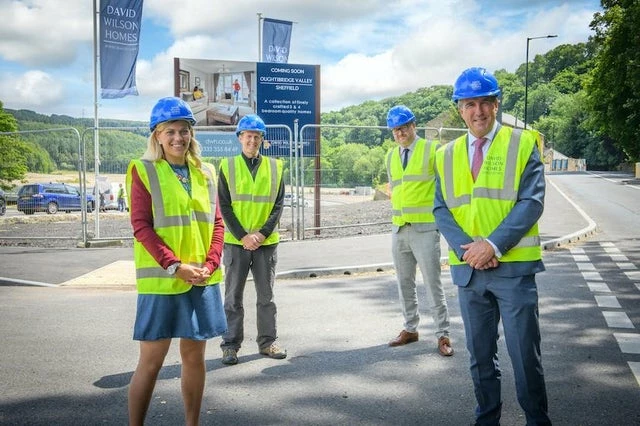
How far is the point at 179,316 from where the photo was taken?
3.38m

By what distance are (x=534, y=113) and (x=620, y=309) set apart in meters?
147

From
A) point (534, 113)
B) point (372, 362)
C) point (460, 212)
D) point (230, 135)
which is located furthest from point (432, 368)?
point (534, 113)

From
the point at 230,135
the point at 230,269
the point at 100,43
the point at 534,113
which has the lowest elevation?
the point at 230,269

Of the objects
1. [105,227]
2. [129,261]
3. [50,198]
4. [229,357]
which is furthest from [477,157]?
[105,227]

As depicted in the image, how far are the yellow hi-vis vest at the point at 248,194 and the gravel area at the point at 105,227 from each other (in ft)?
26.9

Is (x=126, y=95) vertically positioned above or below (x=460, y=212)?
above

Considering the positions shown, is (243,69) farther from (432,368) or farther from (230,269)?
(432,368)

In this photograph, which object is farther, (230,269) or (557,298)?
(557,298)

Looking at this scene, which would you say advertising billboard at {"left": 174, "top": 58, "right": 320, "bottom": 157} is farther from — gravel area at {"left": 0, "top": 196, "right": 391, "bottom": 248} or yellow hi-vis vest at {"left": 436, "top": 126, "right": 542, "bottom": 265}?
yellow hi-vis vest at {"left": 436, "top": 126, "right": 542, "bottom": 265}

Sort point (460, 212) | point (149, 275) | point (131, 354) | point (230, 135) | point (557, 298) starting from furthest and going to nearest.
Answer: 1. point (230, 135)
2. point (557, 298)
3. point (131, 354)
4. point (460, 212)
5. point (149, 275)

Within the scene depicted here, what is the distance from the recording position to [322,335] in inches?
246

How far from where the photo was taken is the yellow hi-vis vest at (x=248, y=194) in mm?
5605

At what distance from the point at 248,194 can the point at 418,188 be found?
1.59 m

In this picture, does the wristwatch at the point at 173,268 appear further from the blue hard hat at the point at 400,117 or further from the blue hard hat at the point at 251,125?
the blue hard hat at the point at 400,117
